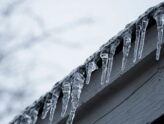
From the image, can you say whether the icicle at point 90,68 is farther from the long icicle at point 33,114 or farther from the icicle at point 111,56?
the long icicle at point 33,114

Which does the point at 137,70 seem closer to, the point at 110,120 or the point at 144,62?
the point at 144,62

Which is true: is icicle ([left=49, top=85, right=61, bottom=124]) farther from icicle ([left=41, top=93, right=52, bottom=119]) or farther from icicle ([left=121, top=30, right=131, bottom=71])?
icicle ([left=121, top=30, right=131, bottom=71])

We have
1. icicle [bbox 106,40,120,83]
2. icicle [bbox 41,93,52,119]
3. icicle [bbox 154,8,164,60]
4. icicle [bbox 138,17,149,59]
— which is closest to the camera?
icicle [bbox 154,8,164,60]

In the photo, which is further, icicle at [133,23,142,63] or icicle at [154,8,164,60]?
icicle at [133,23,142,63]

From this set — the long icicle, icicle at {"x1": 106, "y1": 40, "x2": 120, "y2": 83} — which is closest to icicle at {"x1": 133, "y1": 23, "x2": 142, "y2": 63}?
icicle at {"x1": 106, "y1": 40, "x2": 120, "y2": 83}

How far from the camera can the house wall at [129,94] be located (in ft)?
10.2

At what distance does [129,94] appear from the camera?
3.25 m

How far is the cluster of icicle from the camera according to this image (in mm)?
3205

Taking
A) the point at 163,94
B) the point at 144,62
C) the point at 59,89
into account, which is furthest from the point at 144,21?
the point at 59,89

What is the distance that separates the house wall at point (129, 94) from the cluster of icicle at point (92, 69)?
1.8 inches

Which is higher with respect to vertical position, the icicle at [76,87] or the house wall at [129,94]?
the icicle at [76,87]

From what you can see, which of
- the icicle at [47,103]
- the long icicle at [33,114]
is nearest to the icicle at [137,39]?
the icicle at [47,103]

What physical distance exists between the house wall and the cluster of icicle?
0.15 feet

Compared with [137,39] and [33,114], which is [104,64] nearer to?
[137,39]
